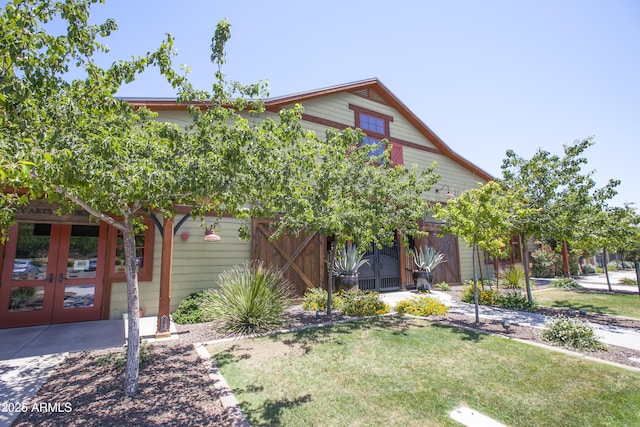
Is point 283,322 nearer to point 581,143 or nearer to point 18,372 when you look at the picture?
point 18,372

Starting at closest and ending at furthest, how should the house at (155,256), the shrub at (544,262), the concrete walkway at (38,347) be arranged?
the concrete walkway at (38,347) → the house at (155,256) → the shrub at (544,262)

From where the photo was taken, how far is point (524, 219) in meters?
8.57

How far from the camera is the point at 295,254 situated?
10.3 m

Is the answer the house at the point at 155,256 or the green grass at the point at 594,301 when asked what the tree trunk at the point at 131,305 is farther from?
the green grass at the point at 594,301

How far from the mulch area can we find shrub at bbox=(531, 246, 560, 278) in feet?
49.5

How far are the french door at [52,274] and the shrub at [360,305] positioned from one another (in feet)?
21.4

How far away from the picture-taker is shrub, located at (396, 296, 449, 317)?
818 centimetres

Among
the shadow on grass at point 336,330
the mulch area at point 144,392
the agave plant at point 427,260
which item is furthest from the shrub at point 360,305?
the agave plant at point 427,260

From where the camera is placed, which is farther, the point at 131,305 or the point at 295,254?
the point at 295,254

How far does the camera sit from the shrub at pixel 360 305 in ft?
26.9

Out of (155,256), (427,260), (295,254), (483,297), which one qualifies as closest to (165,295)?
(155,256)

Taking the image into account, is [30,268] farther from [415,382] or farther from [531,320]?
[531,320]

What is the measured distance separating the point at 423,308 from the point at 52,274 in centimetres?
963

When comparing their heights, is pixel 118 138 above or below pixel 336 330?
above
